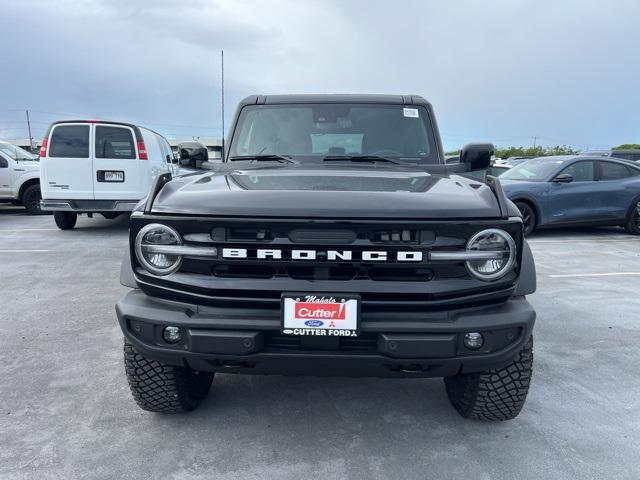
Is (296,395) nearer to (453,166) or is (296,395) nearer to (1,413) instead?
(1,413)

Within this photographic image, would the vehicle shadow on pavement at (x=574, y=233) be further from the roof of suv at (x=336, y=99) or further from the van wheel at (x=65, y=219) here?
the van wheel at (x=65, y=219)

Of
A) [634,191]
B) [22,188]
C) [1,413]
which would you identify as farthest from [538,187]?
[22,188]

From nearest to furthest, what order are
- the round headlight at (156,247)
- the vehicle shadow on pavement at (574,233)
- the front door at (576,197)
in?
the round headlight at (156,247) < the front door at (576,197) < the vehicle shadow on pavement at (574,233)

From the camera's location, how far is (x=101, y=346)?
142 inches

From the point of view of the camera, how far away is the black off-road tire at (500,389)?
7.74 ft

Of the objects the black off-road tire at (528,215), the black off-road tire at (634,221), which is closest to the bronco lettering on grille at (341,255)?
the black off-road tire at (528,215)

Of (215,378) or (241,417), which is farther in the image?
(215,378)

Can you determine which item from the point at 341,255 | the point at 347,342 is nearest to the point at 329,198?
the point at 341,255

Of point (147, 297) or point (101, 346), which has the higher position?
point (147, 297)

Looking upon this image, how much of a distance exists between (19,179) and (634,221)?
1275cm

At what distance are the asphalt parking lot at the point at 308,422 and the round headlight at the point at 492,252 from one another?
929mm

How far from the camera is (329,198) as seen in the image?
2111 millimetres

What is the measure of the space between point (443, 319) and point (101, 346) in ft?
8.84

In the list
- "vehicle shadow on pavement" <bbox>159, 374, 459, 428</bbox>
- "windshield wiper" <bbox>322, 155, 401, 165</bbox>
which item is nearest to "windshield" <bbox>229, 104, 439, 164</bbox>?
"windshield wiper" <bbox>322, 155, 401, 165</bbox>
